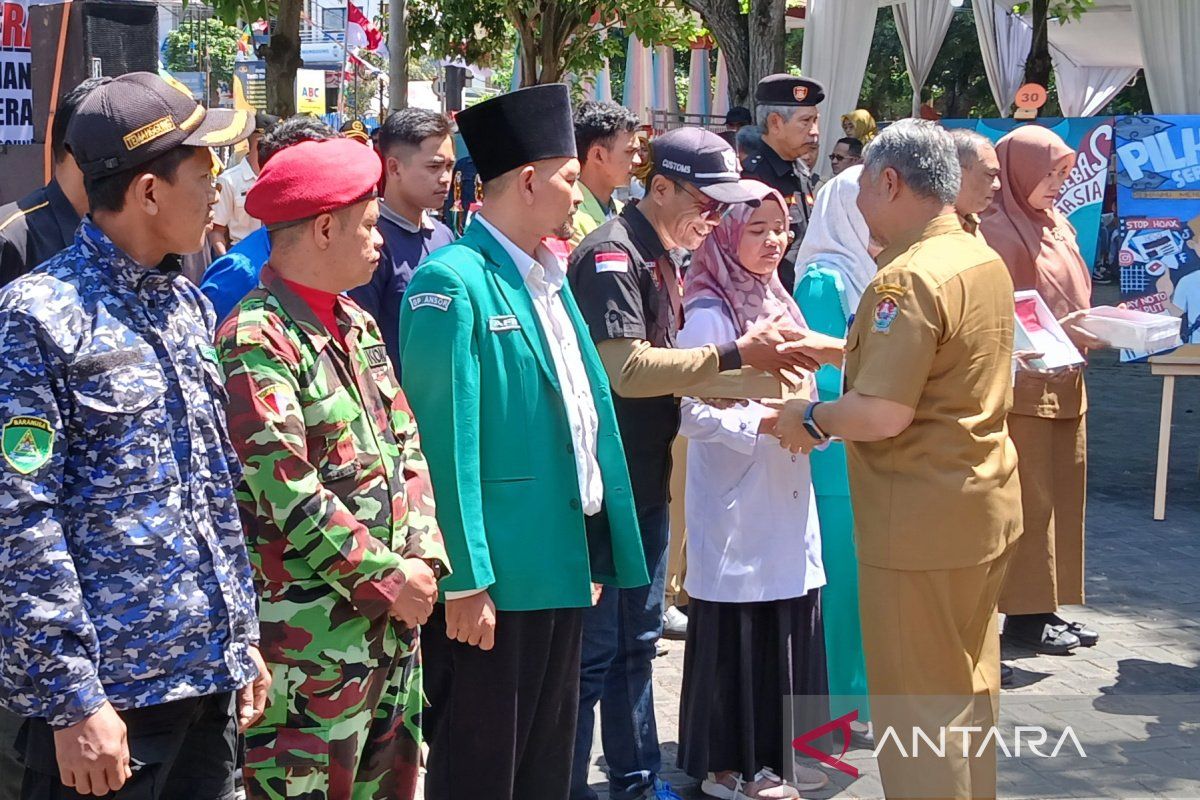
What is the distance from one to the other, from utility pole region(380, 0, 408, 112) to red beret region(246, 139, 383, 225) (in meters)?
17.2

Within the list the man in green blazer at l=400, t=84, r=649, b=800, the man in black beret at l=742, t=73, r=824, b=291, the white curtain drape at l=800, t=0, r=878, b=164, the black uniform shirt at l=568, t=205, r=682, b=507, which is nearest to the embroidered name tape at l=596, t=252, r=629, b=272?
the black uniform shirt at l=568, t=205, r=682, b=507

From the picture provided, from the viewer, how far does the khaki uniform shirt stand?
348cm

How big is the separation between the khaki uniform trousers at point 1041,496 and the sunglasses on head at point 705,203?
2.23 metres

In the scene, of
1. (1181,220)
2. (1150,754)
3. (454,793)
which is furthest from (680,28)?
(454,793)

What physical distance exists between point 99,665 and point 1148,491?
331 inches

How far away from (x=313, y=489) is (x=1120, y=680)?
4.26 metres

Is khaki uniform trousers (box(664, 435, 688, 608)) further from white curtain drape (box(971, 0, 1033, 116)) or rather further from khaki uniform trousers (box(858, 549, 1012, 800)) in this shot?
white curtain drape (box(971, 0, 1033, 116))

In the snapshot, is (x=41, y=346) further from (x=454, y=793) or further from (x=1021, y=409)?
(x=1021, y=409)

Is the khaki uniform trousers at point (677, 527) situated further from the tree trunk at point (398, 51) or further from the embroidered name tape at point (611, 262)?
the tree trunk at point (398, 51)

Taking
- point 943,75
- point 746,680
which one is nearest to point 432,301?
point 746,680

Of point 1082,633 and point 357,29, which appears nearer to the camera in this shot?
point 1082,633

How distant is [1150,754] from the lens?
4.84 meters

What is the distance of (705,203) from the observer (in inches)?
162

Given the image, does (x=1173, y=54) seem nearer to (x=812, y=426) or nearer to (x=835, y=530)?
(x=835, y=530)
